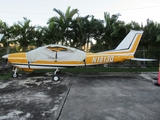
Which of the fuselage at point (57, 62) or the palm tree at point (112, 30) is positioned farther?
the palm tree at point (112, 30)

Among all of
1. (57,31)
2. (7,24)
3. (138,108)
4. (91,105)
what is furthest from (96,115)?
(7,24)

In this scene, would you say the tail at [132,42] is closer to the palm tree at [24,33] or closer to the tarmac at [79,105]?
the tarmac at [79,105]

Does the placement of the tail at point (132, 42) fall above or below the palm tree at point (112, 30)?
below

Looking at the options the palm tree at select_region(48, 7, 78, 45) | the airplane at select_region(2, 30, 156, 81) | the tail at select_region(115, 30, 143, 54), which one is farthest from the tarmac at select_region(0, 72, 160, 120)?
the palm tree at select_region(48, 7, 78, 45)

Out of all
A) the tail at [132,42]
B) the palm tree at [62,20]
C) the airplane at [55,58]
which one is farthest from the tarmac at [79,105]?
the palm tree at [62,20]

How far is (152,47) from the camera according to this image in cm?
1070

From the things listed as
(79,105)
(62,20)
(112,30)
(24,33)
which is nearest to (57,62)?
(79,105)

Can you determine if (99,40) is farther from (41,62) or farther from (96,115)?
(96,115)

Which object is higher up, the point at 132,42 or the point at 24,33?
the point at 24,33

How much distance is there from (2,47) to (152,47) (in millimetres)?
11063

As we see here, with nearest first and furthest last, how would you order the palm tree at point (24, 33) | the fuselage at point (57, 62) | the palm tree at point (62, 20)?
1. the fuselage at point (57, 62)
2. the palm tree at point (62, 20)
3. the palm tree at point (24, 33)

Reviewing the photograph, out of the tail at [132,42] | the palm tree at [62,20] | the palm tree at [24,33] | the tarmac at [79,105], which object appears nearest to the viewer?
the tarmac at [79,105]

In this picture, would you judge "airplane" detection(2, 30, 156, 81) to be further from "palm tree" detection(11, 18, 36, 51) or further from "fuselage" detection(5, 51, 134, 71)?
"palm tree" detection(11, 18, 36, 51)

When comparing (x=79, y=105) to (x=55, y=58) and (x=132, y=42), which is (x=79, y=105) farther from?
(x=132, y=42)
